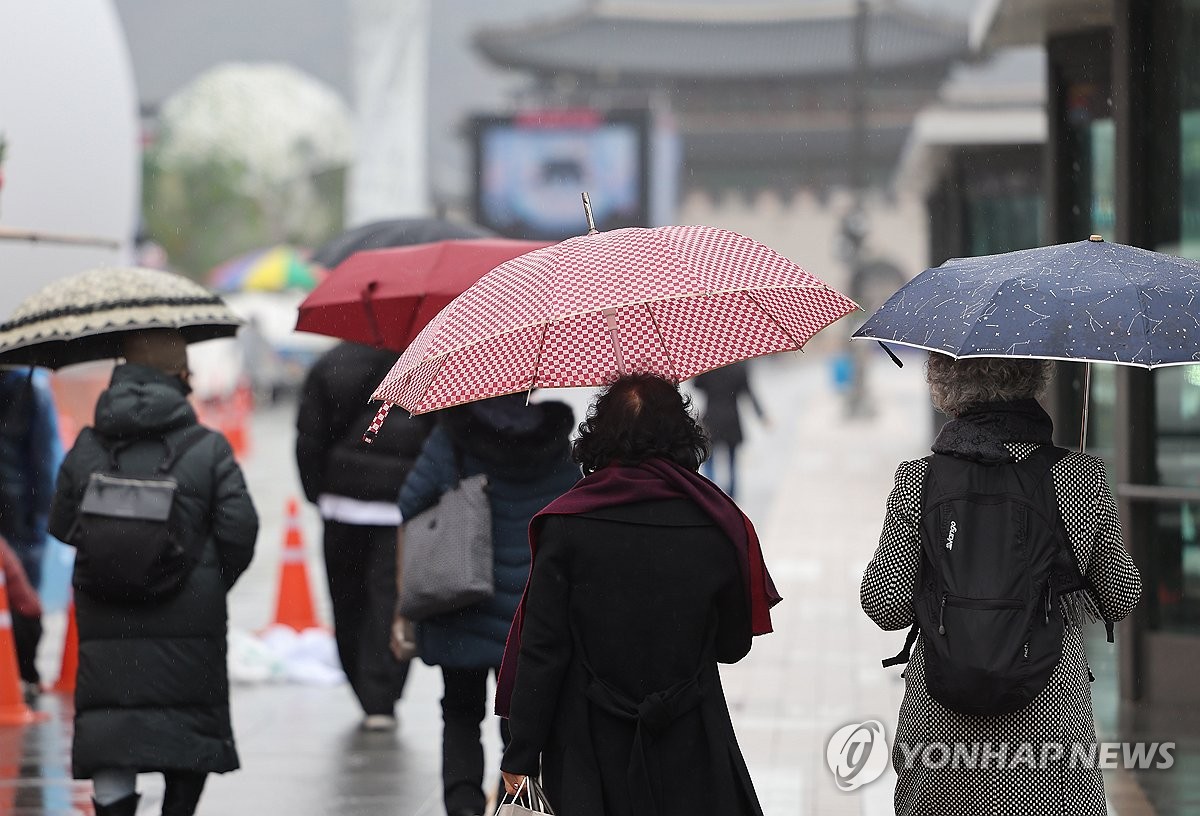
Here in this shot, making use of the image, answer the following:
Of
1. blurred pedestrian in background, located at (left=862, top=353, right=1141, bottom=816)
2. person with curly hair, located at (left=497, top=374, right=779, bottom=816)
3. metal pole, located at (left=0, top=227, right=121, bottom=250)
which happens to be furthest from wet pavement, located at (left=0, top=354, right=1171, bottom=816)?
metal pole, located at (left=0, top=227, right=121, bottom=250)

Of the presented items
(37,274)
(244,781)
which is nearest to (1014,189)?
(37,274)

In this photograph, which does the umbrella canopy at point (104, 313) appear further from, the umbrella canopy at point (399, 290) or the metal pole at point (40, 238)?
the metal pole at point (40, 238)

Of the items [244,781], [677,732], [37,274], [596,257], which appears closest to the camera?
[677,732]

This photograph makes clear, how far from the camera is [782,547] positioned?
12500 mm

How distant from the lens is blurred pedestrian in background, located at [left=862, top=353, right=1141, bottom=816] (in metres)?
3.37

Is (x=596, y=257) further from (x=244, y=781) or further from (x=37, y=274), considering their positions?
(x=37, y=274)

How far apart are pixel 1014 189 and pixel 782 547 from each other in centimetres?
314

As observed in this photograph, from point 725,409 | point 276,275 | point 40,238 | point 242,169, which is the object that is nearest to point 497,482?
point 40,238

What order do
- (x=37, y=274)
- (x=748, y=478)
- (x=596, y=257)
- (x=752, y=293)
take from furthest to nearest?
(x=748, y=478), (x=37, y=274), (x=752, y=293), (x=596, y=257)

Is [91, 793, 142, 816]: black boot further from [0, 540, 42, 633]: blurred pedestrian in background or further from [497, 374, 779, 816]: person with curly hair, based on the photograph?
[0, 540, 42, 633]: blurred pedestrian in background

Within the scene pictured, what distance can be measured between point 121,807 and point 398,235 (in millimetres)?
2639

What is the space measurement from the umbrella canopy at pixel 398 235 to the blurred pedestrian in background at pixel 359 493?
454mm

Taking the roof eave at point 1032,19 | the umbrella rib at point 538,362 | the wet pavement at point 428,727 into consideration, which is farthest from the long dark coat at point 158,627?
the roof eave at point 1032,19

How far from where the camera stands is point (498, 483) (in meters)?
4.59
